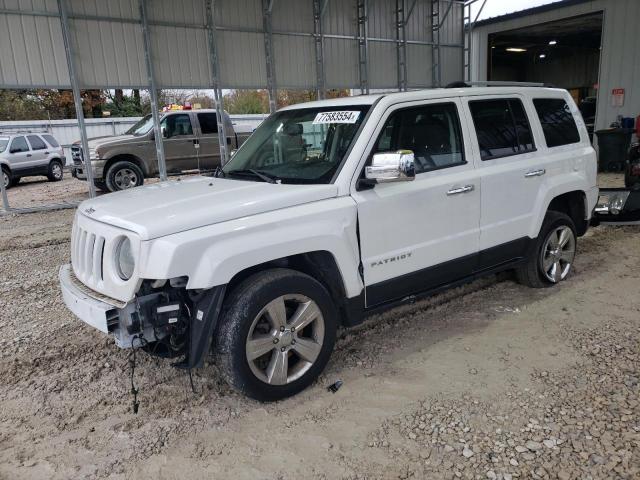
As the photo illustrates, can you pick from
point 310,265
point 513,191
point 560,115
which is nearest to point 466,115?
point 513,191

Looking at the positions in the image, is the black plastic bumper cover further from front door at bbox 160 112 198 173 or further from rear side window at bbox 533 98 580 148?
front door at bbox 160 112 198 173

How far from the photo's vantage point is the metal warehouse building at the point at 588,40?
14.2m

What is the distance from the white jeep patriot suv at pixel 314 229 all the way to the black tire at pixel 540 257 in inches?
1.9

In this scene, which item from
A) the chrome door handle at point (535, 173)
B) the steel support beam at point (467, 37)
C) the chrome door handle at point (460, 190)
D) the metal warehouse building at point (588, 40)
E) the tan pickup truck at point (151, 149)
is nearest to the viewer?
the chrome door handle at point (460, 190)

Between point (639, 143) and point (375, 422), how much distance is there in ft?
26.6

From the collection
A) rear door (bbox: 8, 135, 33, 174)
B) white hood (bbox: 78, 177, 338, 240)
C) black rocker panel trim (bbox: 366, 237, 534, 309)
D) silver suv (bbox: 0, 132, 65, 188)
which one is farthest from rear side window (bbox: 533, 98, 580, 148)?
rear door (bbox: 8, 135, 33, 174)

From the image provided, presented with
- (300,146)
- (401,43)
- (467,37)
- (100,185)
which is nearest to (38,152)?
(100,185)

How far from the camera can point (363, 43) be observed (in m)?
15.2

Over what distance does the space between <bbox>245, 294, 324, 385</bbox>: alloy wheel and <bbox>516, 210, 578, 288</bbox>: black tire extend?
250 centimetres

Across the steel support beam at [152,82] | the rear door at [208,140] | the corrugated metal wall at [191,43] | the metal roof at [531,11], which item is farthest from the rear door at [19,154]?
the metal roof at [531,11]

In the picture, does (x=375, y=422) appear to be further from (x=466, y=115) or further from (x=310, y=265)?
(x=466, y=115)

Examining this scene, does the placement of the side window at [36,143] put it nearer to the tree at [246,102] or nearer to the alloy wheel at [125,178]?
the alloy wheel at [125,178]

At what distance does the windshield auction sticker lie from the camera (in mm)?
3810

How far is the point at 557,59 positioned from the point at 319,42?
23218 mm
